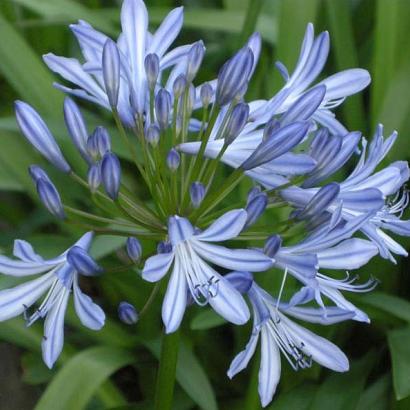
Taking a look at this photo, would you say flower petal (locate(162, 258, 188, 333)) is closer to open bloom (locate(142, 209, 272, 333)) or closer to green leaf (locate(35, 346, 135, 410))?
open bloom (locate(142, 209, 272, 333))

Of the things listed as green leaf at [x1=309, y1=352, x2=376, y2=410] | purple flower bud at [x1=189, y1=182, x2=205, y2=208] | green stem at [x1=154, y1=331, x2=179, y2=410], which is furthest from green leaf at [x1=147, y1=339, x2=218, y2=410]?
purple flower bud at [x1=189, y1=182, x2=205, y2=208]

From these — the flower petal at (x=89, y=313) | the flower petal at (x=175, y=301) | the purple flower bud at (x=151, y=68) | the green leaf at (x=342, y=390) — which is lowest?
the green leaf at (x=342, y=390)

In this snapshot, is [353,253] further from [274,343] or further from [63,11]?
[63,11]

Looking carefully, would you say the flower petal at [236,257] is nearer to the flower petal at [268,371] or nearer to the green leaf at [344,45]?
the flower petal at [268,371]

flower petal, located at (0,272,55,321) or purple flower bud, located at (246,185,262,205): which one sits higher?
purple flower bud, located at (246,185,262,205)

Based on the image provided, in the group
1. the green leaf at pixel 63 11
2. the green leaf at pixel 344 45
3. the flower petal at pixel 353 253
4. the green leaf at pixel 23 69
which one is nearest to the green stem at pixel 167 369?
the flower petal at pixel 353 253

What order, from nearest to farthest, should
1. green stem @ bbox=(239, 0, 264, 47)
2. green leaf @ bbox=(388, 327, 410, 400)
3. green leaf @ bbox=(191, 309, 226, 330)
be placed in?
green leaf @ bbox=(388, 327, 410, 400), green leaf @ bbox=(191, 309, 226, 330), green stem @ bbox=(239, 0, 264, 47)
